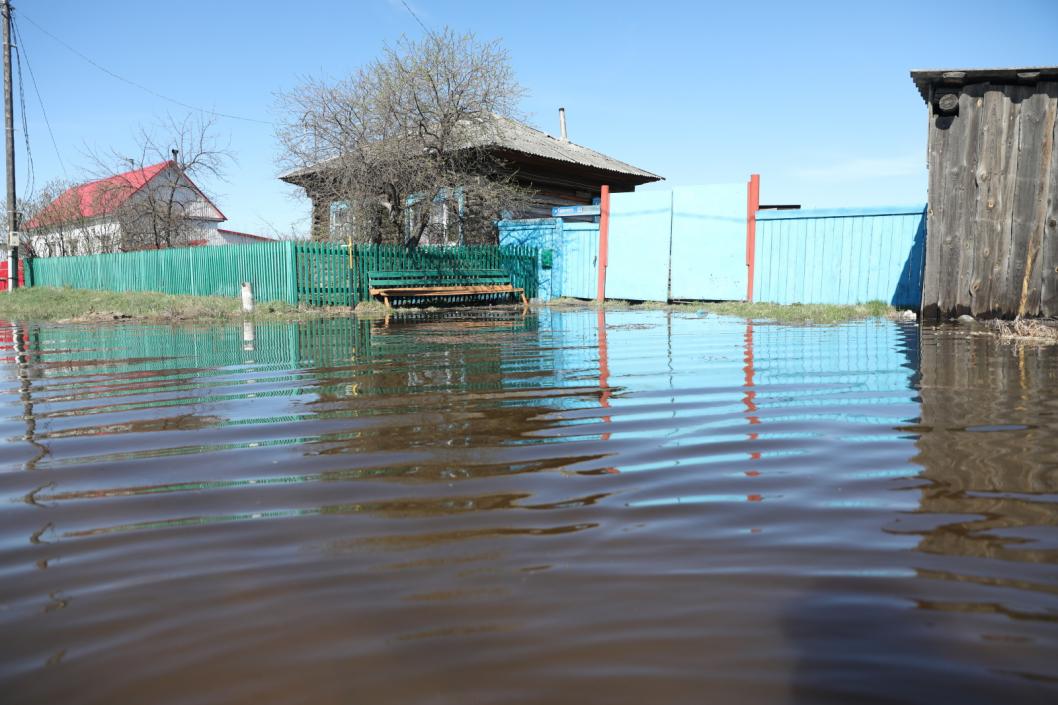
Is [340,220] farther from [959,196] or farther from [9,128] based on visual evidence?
[959,196]

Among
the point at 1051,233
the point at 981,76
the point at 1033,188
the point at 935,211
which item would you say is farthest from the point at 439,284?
the point at 1051,233

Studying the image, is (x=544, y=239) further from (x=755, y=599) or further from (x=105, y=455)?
(x=755, y=599)

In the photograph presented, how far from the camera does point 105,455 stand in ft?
10.7

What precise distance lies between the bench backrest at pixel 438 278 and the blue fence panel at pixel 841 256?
299 inches

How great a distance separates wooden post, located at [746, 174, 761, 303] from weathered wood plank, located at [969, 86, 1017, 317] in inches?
228

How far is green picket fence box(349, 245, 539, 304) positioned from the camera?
19.1 m

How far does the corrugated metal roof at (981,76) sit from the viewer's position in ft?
33.3

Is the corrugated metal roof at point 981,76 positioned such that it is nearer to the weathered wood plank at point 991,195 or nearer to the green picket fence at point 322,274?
the weathered wood plank at point 991,195

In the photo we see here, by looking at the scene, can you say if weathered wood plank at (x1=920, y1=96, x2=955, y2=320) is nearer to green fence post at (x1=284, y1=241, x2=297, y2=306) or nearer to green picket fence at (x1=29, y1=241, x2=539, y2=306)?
green picket fence at (x1=29, y1=241, x2=539, y2=306)

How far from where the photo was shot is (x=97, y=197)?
104 feet

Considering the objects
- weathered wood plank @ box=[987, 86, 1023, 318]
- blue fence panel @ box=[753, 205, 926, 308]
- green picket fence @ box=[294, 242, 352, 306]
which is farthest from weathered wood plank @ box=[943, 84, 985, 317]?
green picket fence @ box=[294, 242, 352, 306]

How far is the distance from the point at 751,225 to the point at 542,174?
8.74m

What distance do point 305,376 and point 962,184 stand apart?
30.9ft

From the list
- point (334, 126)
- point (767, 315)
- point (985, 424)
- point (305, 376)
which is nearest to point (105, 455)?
point (305, 376)
